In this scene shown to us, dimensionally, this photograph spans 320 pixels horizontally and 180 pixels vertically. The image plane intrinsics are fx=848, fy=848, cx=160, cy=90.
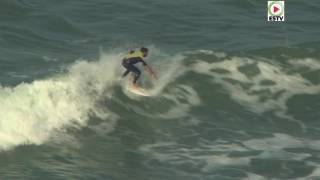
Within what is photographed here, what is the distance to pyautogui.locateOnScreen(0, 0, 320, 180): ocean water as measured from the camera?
52.5 ft

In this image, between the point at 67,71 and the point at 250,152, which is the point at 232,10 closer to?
the point at 67,71

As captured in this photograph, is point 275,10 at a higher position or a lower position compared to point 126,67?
higher

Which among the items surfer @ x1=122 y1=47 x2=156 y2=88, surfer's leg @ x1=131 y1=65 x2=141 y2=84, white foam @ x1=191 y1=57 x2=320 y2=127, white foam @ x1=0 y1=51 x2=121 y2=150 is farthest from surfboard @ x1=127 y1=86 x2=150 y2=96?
white foam @ x1=191 y1=57 x2=320 y2=127

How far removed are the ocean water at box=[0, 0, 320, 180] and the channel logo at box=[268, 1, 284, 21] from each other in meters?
0.28

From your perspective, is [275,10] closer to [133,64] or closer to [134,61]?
[133,64]

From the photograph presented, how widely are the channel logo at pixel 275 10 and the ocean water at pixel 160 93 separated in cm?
28

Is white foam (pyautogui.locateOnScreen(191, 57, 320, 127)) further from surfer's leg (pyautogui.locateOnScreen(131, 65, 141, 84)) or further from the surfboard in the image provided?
surfer's leg (pyautogui.locateOnScreen(131, 65, 141, 84))

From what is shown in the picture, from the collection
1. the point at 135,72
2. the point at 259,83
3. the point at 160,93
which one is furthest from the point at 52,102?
the point at 259,83

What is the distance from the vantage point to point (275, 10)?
1170 inches

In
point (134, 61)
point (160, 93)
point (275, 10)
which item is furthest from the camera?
point (275, 10)

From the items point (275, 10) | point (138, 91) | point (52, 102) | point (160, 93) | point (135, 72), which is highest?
point (275, 10)

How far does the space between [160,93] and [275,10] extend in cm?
1030

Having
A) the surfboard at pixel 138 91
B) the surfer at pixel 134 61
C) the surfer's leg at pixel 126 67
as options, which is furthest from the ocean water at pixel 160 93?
the surfer at pixel 134 61

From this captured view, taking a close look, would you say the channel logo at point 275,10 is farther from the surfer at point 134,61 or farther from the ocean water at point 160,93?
the surfer at point 134,61
